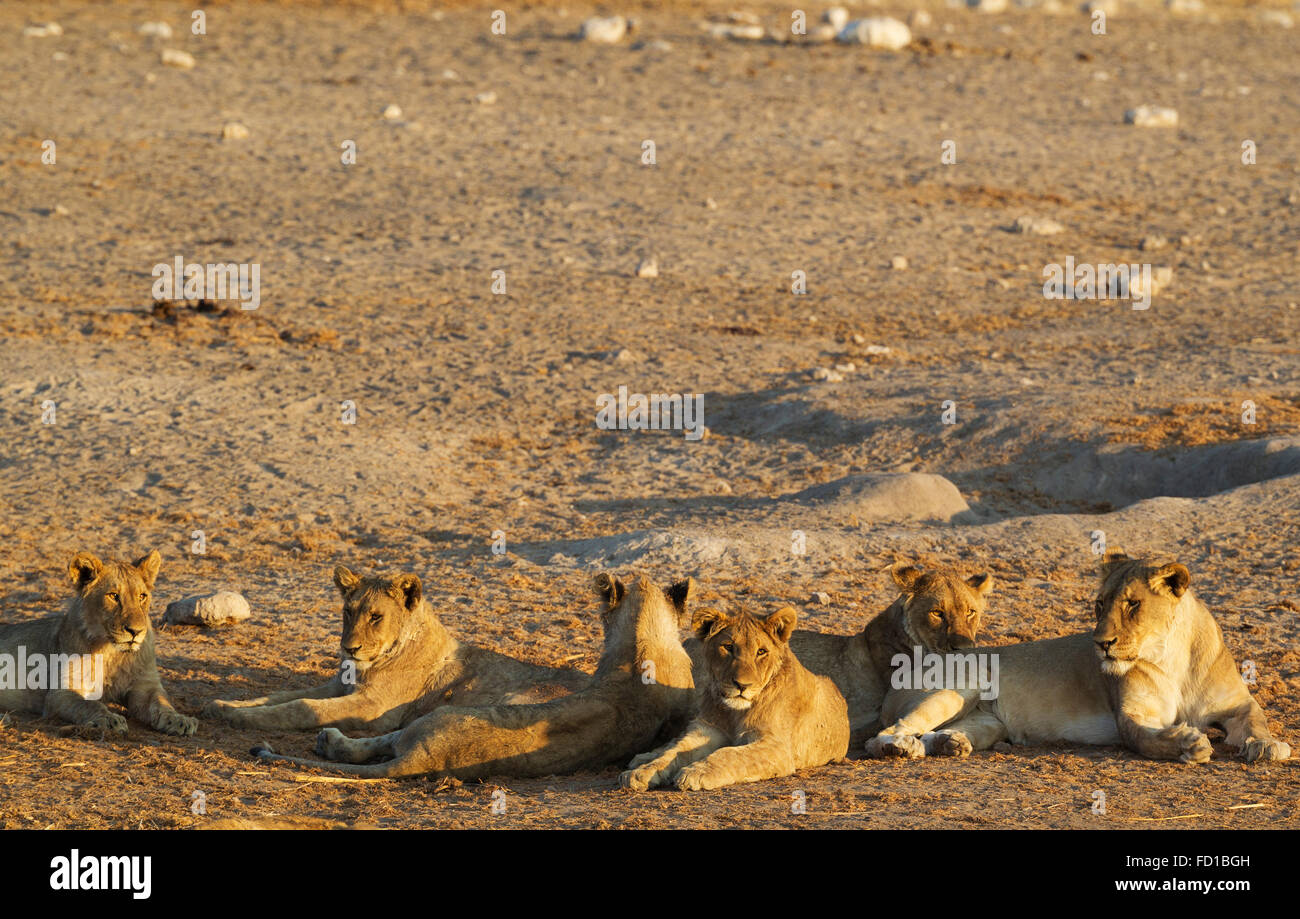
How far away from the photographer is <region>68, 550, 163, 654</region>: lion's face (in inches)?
290

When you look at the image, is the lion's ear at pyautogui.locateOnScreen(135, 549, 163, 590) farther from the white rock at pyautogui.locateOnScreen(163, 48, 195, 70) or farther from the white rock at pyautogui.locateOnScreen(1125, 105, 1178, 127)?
the white rock at pyautogui.locateOnScreen(1125, 105, 1178, 127)

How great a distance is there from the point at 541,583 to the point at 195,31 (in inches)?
705

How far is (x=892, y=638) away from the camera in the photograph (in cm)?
777

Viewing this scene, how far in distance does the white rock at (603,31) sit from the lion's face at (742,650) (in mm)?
19715

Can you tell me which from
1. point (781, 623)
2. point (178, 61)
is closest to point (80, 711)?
point (781, 623)

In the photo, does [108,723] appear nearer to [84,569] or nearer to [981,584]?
[84,569]

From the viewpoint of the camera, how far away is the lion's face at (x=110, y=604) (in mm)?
7363

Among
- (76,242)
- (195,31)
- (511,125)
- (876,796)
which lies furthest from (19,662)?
(195,31)

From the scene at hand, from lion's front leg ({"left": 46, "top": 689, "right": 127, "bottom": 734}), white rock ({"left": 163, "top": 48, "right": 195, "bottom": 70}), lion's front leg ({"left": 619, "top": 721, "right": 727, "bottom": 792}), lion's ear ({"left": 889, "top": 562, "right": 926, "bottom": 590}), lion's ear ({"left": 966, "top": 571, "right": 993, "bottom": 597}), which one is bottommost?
lion's front leg ({"left": 619, "top": 721, "right": 727, "bottom": 792})

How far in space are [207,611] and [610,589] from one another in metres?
2.45

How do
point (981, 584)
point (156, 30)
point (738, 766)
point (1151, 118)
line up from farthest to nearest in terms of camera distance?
1. point (156, 30)
2. point (1151, 118)
3. point (981, 584)
4. point (738, 766)

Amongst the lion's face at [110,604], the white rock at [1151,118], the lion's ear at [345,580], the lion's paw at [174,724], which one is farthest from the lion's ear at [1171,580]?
the white rock at [1151,118]

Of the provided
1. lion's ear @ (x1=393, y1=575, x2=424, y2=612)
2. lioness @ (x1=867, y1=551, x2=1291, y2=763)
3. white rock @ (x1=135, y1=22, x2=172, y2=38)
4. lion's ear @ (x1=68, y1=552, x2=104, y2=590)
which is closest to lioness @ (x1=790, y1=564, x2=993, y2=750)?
lioness @ (x1=867, y1=551, x2=1291, y2=763)

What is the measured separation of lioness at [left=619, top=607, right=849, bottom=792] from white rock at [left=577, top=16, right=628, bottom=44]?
1973 cm
